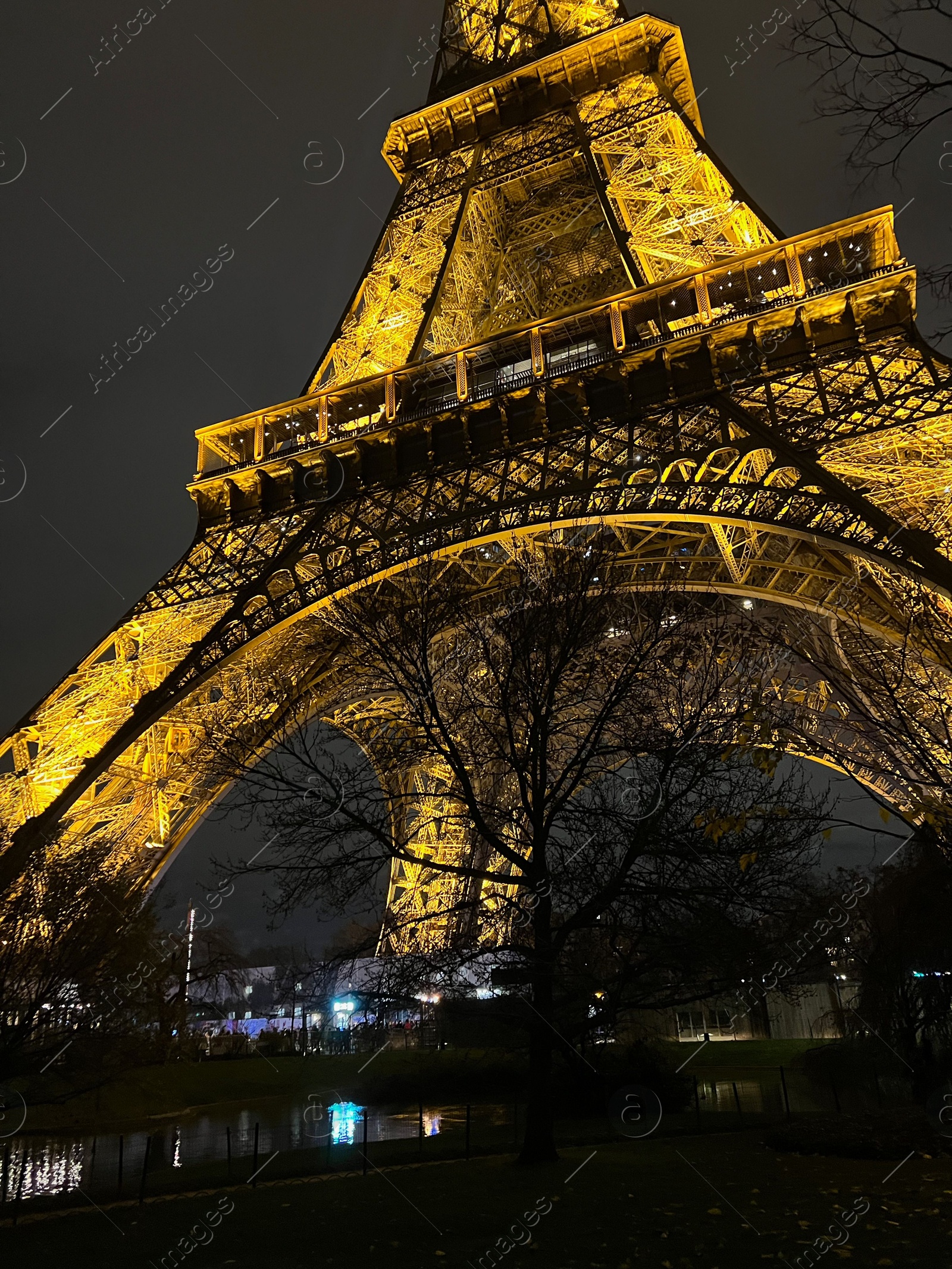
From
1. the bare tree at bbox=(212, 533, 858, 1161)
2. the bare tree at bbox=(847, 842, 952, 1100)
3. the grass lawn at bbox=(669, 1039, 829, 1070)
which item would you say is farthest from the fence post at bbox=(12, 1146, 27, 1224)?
the grass lawn at bbox=(669, 1039, 829, 1070)

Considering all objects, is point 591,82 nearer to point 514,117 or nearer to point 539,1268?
point 514,117

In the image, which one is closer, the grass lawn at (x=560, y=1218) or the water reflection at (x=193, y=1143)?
the grass lawn at (x=560, y=1218)

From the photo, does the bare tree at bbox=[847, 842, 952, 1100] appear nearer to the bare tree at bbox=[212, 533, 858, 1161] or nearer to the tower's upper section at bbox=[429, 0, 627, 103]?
the bare tree at bbox=[212, 533, 858, 1161]

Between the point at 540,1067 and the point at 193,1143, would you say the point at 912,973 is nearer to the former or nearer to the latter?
the point at 540,1067

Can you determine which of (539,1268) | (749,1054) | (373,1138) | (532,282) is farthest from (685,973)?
(532,282)

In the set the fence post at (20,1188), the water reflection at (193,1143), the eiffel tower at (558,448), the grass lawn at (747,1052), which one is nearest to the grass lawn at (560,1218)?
the fence post at (20,1188)

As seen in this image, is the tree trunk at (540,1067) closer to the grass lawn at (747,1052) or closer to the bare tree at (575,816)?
the bare tree at (575,816)
